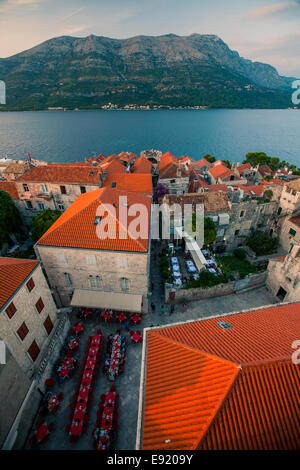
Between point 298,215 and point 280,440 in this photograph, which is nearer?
point 280,440

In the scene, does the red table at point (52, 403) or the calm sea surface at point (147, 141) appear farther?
the calm sea surface at point (147, 141)

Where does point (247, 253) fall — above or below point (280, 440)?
below

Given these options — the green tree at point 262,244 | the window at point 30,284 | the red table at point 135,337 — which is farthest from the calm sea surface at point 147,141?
the red table at point 135,337

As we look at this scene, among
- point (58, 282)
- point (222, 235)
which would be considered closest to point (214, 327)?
point (58, 282)

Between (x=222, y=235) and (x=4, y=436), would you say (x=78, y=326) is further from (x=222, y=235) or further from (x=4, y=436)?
(x=222, y=235)

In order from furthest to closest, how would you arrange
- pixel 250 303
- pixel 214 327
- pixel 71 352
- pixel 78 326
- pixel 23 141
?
pixel 23 141 < pixel 250 303 < pixel 78 326 < pixel 71 352 < pixel 214 327

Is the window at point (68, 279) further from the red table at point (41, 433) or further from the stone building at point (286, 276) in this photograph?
the stone building at point (286, 276)

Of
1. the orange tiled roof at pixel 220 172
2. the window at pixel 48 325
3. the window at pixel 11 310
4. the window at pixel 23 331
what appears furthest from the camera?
the orange tiled roof at pixel 220 172
